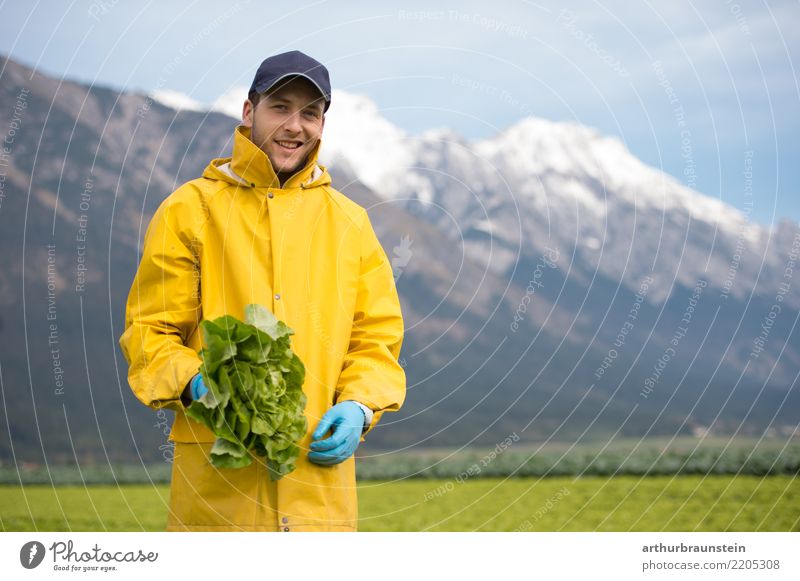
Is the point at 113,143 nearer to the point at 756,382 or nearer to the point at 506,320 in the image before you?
the point at 506,320

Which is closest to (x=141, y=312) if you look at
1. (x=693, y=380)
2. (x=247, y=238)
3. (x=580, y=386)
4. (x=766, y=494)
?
(x=247, y=238)

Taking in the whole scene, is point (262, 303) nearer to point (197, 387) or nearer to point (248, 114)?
point (197, 387)

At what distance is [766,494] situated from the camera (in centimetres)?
1374

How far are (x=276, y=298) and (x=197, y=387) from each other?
0.60 metres

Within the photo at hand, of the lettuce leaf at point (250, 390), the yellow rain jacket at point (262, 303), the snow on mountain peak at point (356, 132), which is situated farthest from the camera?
the snow on mountain peak at point (356, 132)

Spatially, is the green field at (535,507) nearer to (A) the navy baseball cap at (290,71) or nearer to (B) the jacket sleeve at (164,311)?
(B) the jacket sleeve at (164,311)

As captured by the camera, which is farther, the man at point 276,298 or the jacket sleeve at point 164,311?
the man at point 276,298

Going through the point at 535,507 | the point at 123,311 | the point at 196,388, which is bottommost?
the point at 123,311

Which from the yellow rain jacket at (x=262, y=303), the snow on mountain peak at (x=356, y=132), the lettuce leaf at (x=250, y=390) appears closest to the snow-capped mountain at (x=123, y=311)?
the snow on mountain peak at (x=356, y=132)

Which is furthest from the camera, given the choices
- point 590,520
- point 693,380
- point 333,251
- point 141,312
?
point 693,380

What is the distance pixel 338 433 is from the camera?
14.4 ft

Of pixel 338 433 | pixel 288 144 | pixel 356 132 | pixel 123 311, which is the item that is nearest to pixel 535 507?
pixel 338 433

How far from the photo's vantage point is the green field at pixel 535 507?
41.0 feet

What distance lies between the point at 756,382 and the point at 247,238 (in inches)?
8321
